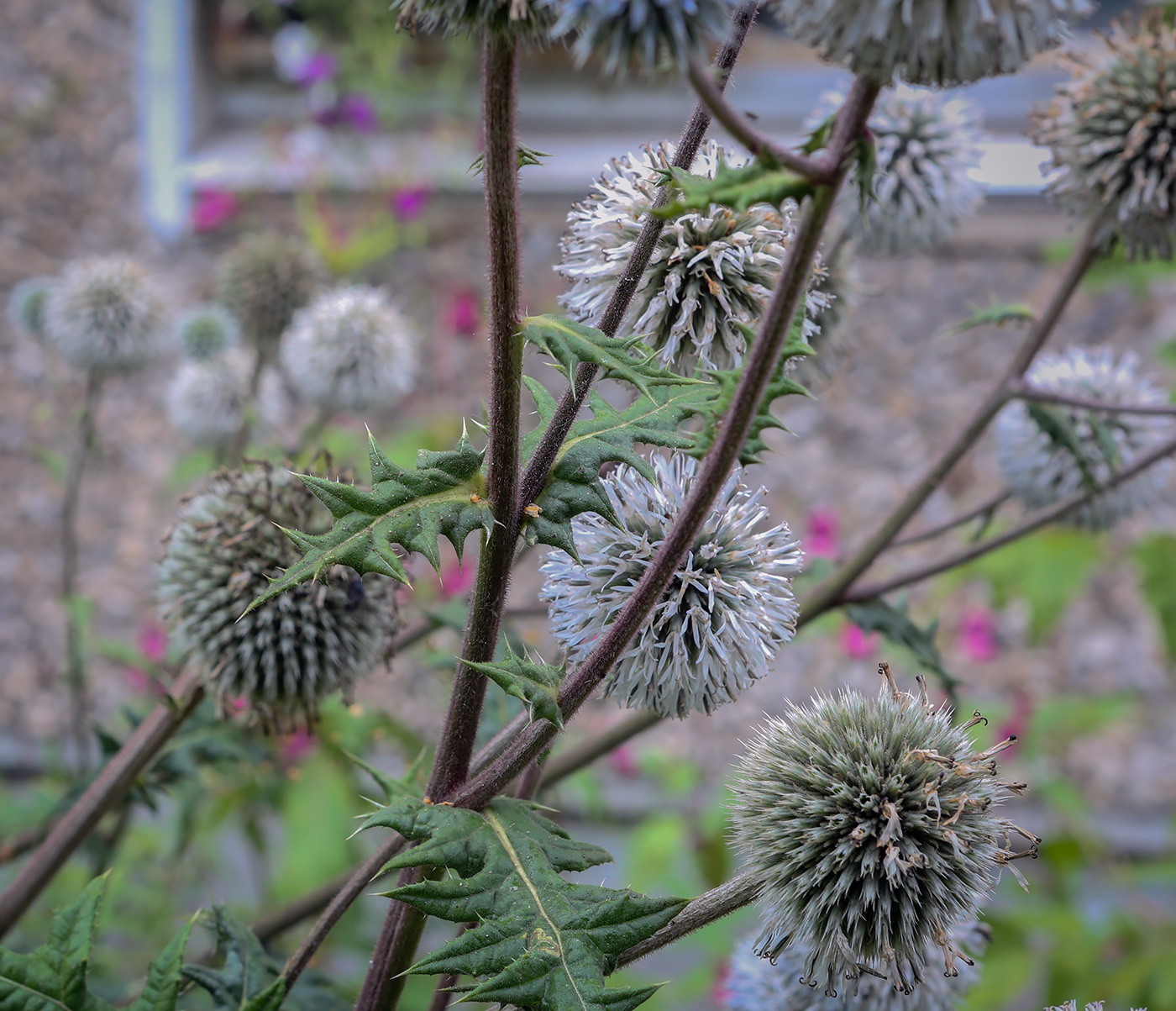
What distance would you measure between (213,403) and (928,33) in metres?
2.04

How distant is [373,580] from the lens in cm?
143

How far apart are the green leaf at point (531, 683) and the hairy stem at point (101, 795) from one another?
686 mm

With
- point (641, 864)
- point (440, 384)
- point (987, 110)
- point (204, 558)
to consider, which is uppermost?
point (987, 110)

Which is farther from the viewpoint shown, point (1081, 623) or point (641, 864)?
point (1081, 623)

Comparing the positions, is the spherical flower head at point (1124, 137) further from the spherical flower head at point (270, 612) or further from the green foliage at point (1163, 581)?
the spherical flower head at point (270, 612)

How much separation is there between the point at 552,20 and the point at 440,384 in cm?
406

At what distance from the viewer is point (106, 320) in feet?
7.77

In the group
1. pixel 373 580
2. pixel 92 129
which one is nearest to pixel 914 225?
pixel 373 580

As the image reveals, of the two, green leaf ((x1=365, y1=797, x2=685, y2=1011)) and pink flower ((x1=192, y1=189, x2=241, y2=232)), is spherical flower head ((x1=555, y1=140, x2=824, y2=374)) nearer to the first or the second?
green leaf ((x1=365, y1=797, x2=685, y2=1011))

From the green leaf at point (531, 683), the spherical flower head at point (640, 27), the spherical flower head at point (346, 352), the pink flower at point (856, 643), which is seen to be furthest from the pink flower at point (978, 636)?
the spherical flower head at point (640, 27)

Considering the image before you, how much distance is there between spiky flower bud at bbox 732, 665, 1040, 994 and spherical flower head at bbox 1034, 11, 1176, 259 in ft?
3.49

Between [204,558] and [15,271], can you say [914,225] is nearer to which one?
[204,558]

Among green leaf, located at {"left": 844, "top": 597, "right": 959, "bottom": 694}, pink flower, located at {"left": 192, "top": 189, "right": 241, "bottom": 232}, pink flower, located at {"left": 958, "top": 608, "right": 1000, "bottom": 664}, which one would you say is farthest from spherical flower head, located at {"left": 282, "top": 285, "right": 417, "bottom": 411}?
pink flower, located at {"left": 192, "top": 189, "right": 241, "bottom": 232}

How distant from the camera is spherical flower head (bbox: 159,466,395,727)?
1392mm
